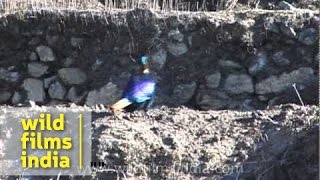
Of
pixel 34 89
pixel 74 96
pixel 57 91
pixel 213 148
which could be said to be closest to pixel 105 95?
pixel 74 96

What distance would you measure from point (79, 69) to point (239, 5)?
172 cm

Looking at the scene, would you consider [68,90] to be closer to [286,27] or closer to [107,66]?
[107,66]

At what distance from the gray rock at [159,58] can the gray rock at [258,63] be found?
0.80 meters

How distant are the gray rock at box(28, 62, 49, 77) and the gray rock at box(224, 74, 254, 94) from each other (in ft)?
5.81

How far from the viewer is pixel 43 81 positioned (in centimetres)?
688

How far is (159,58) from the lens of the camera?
21.7 ft

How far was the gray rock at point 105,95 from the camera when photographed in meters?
6.59

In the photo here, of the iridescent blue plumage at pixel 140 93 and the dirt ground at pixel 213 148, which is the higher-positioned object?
the iridescent blue plumage at pixel 140 93

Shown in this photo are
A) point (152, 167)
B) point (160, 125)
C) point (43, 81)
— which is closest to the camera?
point (152, 167)

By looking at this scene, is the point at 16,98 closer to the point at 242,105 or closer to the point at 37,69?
the point at 37,69

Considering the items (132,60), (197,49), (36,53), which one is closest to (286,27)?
(197,49)

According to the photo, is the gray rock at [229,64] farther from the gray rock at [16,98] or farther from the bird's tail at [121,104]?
the gray rock at [16,98]

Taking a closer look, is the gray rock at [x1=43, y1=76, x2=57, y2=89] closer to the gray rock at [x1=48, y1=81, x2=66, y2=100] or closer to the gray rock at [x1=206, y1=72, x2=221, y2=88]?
the gray rock at [x1=48, y1=81, x2=66, y2=100]

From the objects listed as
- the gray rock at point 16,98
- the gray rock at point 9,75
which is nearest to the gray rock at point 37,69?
the gray rock at point 9,75
